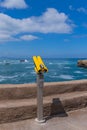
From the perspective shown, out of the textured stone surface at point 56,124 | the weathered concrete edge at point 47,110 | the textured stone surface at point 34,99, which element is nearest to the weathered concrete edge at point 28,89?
the textured stone surface at point 34,99

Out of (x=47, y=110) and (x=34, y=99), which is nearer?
(x=47, y=110)

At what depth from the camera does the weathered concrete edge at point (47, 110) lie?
4552mm

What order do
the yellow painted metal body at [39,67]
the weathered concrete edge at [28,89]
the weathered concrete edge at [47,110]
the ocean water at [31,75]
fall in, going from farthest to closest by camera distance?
1. the ocean water at [31,75]
2. the weathered concrete edge at [28,89]
3. the weathered concrete edge at [47,110]
4. the yellow painted metal body at [39,67]

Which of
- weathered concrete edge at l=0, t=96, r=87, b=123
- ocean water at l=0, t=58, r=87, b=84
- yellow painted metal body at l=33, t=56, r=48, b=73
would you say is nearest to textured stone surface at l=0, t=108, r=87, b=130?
weathered concrete edge at l=0, t=96, r=87, b=123

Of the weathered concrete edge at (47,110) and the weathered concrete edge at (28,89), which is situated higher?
the weathered concrete edge at (28,89)

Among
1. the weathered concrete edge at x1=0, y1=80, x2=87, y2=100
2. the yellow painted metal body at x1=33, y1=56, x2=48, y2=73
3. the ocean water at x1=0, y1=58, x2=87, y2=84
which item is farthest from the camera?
the ocean water at x1=0, y1=58, x2=87, y2=84

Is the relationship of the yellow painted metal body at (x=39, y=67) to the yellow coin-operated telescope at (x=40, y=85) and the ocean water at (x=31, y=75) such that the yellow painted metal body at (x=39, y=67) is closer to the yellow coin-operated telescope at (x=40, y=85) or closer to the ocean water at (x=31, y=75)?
the yellow coin-operated telescope at (x=40, y=85)

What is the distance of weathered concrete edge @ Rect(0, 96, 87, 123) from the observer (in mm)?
4552

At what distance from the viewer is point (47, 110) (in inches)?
196

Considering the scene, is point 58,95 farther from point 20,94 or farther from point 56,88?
point 20,94

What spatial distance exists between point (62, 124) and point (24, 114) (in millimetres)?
757

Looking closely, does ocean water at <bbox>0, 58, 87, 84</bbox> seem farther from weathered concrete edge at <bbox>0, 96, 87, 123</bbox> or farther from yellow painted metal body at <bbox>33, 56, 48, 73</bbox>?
yellow painted metal body at <bbox>33, 56, 48, 73</bbox>

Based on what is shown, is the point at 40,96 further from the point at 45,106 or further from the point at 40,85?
the point at 45,106

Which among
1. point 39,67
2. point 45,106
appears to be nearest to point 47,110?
point 45,106
